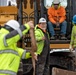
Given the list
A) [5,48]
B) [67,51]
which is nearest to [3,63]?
[5,48]

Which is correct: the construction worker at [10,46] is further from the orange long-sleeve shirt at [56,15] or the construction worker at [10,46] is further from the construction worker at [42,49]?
the orange long-sleeve shirt at [56,15]

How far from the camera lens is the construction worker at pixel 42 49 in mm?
9742

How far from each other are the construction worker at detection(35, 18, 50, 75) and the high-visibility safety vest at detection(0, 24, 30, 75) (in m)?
4.07

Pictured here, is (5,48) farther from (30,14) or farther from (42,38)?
(30,14)

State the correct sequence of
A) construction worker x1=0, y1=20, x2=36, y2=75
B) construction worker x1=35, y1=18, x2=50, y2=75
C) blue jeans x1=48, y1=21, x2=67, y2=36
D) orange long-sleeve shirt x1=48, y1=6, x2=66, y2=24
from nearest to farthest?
construction worker x1=0, y1=20, x2=36, y2=75
construction worker x1=35, y1=18, x2=50, y2=75
blue jeans x1=48, y1=21, x2=67, y2=36
orange long-sleeve shirt x1=48, y1=6, x2=66, y2=24


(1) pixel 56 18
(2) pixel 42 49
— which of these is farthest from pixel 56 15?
(2) pixel 42 49

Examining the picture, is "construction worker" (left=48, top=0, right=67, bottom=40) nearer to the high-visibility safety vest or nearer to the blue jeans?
the blue jeans

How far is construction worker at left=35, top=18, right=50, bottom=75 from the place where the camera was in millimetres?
9742

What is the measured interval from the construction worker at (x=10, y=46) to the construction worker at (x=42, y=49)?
4069mm

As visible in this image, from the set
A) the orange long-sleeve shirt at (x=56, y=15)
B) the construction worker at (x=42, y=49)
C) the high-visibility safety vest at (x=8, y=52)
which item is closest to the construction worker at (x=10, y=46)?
the high-visibility safety vest at (x=8, y=52)

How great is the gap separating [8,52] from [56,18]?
535cm

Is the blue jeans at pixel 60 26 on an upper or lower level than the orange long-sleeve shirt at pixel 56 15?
lower

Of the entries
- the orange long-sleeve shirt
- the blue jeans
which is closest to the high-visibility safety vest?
the blue jeans

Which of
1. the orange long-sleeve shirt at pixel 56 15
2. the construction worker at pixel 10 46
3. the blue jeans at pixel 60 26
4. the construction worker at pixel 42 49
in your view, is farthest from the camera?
the orange long-sleeve shirt at pixel 56 15
